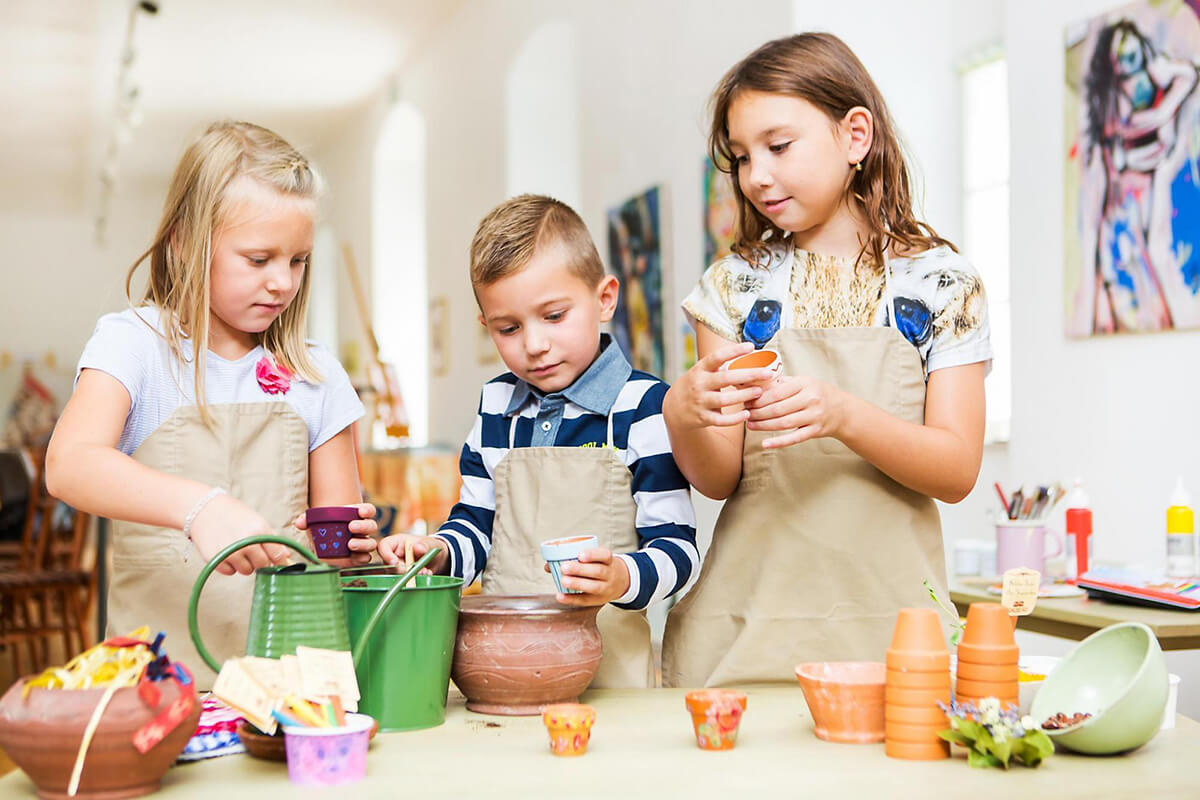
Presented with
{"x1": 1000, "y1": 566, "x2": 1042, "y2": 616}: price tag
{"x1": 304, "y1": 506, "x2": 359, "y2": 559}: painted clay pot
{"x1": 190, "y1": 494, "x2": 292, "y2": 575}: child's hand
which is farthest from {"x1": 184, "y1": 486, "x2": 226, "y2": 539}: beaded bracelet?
{"x1": 1000, "y1": 566, "x2": 1042, "y2": 616}: price tag

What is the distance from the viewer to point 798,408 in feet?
4.11

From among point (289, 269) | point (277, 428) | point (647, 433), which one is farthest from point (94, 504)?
point (647, 433)

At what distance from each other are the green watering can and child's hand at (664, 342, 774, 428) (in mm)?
329

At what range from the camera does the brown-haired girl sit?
1.45 meters

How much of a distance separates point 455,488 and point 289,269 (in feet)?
17.5

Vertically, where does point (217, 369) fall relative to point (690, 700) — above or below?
above

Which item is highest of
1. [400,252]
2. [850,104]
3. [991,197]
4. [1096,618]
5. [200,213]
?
[400,252]

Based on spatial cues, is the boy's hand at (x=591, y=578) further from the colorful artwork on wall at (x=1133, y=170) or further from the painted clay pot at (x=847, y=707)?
the colorful artwork on wall at (x=1133, y=170)

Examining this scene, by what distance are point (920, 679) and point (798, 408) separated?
352mm

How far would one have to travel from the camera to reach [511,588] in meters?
1.49

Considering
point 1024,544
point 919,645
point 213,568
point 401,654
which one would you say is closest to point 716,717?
point 919,645

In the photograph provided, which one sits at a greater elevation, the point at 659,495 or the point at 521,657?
the point at 659,495

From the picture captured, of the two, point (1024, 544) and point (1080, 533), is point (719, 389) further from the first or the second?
point (1080, 533)

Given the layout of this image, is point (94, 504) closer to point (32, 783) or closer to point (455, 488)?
point (32, 783)
